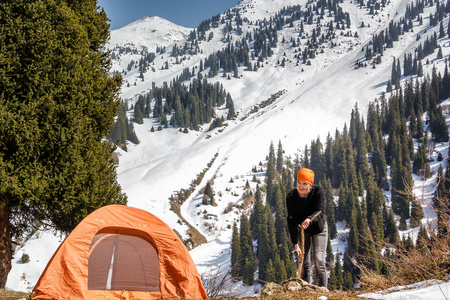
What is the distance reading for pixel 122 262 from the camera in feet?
25.7

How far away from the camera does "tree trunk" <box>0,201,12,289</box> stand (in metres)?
8.29

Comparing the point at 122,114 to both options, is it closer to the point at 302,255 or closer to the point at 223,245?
the point at 223,245

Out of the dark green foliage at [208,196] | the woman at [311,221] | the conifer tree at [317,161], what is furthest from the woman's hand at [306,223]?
the conifer tree at [317,161]

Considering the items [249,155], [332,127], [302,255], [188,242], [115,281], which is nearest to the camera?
[302,255]

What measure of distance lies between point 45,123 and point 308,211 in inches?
271

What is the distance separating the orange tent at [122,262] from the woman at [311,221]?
257 cm

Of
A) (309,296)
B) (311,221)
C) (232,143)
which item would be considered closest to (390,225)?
(232,143)

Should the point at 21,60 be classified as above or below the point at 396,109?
above

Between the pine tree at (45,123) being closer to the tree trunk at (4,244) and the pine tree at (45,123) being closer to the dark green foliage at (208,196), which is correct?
the tree trunk at (4,244)

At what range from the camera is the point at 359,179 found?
9625 centimetres

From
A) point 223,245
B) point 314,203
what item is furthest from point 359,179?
point 314,203

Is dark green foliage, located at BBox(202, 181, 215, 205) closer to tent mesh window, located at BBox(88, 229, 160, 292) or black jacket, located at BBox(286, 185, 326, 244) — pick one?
tent mesh window, located at BBox(88, 229, 160, 292)

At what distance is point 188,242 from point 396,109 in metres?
92.3

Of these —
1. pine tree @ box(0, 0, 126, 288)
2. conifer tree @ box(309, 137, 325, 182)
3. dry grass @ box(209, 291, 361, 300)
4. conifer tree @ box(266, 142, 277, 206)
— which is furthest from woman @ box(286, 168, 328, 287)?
conifer tree @ box(309, 137, 325, 182)
